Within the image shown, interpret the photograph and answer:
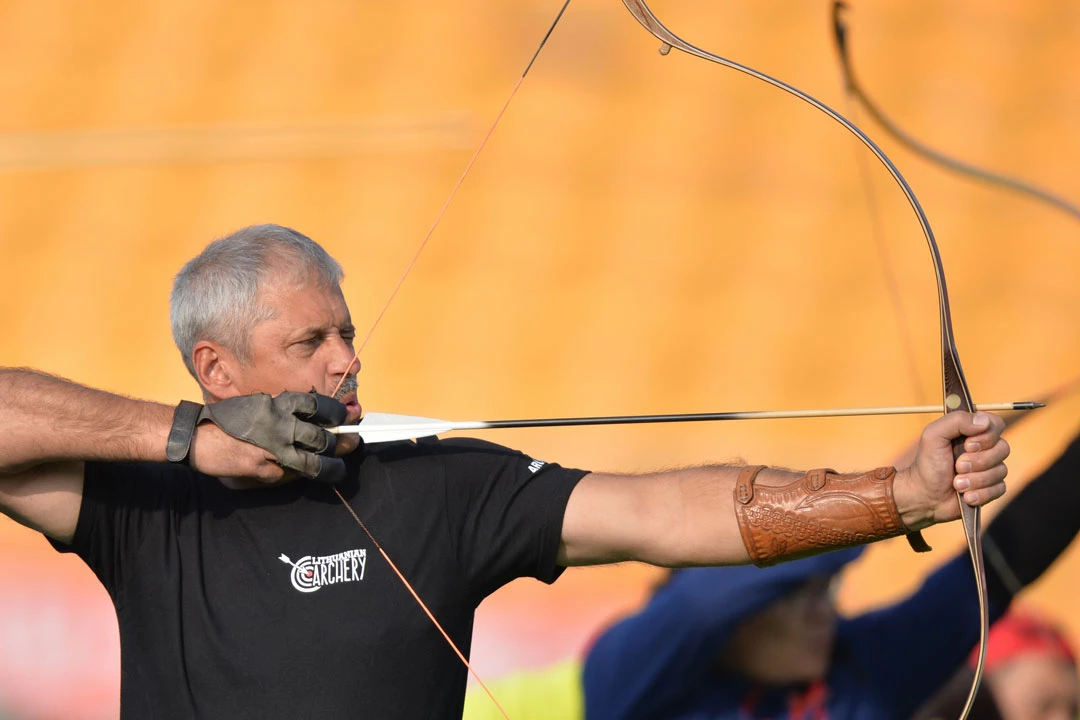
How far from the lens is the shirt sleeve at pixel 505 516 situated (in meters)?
1.86

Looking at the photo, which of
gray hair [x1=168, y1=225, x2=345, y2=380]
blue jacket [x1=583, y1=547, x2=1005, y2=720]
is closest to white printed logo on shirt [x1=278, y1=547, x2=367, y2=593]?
gray hair [x1=168, y1=225, x2=345, y2=380]

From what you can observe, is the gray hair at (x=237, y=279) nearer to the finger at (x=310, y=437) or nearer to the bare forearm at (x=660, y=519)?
the finger at (x=310, y=437)

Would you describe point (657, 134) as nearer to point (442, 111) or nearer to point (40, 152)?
point (442, 111)

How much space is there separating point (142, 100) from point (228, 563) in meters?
5.56

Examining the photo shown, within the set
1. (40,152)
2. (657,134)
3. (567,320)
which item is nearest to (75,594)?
(567,320)

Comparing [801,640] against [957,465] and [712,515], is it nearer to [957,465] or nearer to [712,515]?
[712,515]

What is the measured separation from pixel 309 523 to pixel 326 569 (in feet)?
0.27

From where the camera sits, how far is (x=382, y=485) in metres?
1.93

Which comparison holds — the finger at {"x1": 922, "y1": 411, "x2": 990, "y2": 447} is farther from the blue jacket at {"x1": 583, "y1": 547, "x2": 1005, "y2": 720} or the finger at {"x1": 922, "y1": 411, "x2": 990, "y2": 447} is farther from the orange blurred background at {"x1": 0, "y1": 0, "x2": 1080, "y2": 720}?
the orange blurred background at {"x1": 0, "y1": 0, "x2": 1080, "y2": 720}

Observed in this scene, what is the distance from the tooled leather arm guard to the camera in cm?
172

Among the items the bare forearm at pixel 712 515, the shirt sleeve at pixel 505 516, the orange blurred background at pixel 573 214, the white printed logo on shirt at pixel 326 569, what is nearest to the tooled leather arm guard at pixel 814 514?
the bare forearm at pixel 712 515

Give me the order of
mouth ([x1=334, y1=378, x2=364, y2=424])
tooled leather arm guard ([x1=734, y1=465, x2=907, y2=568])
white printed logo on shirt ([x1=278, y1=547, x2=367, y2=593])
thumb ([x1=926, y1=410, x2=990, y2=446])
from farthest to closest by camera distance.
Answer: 1. mouth ([x1=334, y1=378, x2=364, y2=424])
2. white printed logo on shirt ([x1=278, y1=547, x2=367, y2=593])
3. tooled leather arm guard ([x1=734, y1=465, x2=907, y2=568])
4. thumb ([x1=926, y1=410, x2=990, y2=446])

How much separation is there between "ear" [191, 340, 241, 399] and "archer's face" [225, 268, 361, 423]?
3cm

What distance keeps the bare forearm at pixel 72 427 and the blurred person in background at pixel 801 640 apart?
136cm
